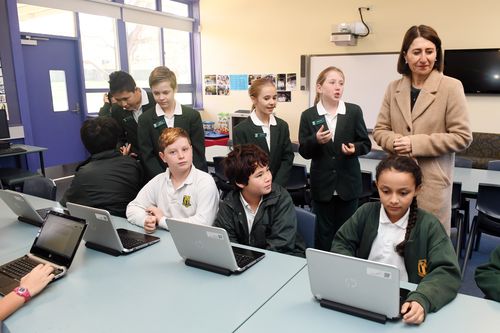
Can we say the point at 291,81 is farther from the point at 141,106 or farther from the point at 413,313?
the point at 413,313

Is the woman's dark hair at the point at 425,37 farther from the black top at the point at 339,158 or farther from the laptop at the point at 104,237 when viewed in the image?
the laptop at the point at 104,237

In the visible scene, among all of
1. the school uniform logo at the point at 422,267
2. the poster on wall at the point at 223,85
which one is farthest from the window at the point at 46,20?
the school uniform logo at the point at 422,267

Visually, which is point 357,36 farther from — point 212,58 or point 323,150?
point 323,150

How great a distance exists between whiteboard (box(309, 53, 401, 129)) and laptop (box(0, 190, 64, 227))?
509 centimetres

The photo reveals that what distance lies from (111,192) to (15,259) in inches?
25.0

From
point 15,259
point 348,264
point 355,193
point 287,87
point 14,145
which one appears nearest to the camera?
point 348,264

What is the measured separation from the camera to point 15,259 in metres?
1.76

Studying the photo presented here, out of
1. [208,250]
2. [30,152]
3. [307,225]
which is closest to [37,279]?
[208,250]

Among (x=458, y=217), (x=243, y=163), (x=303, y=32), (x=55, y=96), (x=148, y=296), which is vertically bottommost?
(x=458, y=217)

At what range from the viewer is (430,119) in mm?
1893

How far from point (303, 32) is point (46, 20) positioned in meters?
4.02

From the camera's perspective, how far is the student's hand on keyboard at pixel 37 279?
4.66 feet

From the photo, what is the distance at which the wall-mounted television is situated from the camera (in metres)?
5.24

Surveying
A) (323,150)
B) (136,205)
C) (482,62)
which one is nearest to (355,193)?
(323,150)
